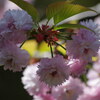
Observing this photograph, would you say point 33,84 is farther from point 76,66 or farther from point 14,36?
point 14,36

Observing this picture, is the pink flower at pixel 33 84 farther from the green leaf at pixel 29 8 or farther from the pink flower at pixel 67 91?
the green leaf at pixel 29 8

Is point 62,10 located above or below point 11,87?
below

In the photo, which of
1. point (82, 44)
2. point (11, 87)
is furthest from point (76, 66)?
point (11, 87)

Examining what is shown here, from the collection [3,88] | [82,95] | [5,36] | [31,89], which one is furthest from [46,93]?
[3,88]

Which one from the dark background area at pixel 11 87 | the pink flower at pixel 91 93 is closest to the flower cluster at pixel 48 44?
the pink flower at pixel 91 93

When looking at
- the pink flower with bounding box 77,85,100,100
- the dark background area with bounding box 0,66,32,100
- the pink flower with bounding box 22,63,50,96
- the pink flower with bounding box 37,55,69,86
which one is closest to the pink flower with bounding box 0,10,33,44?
the pink flower with bounding box 37,55,69,86

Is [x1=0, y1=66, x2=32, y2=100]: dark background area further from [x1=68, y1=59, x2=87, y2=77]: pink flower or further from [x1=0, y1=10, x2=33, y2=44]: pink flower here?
[x1=0, y1=10, x2=33, y2=44]: pink flower

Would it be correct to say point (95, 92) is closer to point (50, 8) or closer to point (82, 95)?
point (82, 95)
